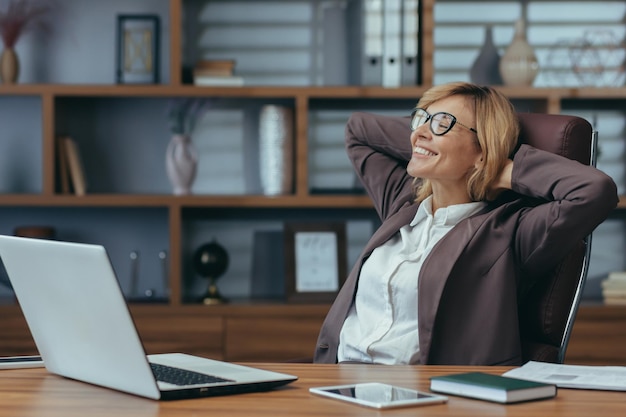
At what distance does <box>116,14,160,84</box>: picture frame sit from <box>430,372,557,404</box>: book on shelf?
2695mm

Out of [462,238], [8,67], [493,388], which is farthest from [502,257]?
[8,67]

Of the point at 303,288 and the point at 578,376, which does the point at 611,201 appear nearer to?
the point at 578,376

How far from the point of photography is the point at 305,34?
4.00 meters

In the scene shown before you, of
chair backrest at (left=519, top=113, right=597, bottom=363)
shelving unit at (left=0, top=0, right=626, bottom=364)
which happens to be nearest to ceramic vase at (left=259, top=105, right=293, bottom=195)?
shelving unit at (left=0, top=0, right=626, bottom=364)

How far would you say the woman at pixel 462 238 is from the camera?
214cm

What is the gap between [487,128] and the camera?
2.33m

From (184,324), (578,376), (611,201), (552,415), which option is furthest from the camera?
(184,324)

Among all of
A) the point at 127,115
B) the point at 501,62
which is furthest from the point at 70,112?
the point at 501,62

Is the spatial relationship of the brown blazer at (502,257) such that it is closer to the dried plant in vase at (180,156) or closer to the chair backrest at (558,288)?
the chair backrest at (558,288)

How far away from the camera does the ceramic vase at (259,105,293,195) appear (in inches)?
149

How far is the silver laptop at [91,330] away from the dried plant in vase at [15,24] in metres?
2.45

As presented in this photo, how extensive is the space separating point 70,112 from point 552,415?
10.2 ft

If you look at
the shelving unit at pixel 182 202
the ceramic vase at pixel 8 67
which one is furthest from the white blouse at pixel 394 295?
the ceramic vase at pixel 8 67

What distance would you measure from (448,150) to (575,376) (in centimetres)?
96
